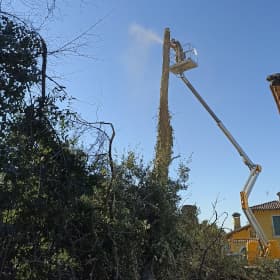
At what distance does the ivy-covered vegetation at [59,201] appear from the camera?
3428 mm

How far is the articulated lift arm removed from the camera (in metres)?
12.5

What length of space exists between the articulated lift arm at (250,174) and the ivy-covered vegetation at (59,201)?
8.04 metres

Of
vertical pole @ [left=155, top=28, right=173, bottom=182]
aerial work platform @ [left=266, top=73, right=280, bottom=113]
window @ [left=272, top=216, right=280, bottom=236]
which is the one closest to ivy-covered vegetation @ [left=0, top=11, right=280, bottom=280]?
aerial work platform @ [left=266, top=73, right=280, bottom=113]

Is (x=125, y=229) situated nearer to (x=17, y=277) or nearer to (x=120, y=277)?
(x=120, y=277)

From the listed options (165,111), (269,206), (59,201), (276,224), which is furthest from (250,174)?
(269,206)

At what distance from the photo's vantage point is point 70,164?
3.82m

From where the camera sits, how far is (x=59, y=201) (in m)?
3.55

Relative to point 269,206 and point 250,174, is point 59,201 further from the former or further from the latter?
point 269,206

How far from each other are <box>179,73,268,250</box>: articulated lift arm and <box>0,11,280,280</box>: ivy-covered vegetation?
8042 millimetres

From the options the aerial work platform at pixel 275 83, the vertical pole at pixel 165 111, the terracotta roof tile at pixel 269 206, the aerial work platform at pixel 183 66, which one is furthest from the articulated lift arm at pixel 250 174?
the terracotta roof tile at pixel 269 206

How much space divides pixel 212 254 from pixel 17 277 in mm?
3786

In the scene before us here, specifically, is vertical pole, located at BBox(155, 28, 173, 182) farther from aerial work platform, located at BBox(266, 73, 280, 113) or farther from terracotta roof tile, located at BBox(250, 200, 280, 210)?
terracotta roof tile, located at BBox(250, 200, 280, 210)

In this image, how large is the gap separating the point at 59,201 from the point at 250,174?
11.5 meters

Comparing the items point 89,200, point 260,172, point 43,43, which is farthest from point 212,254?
point 260,172
